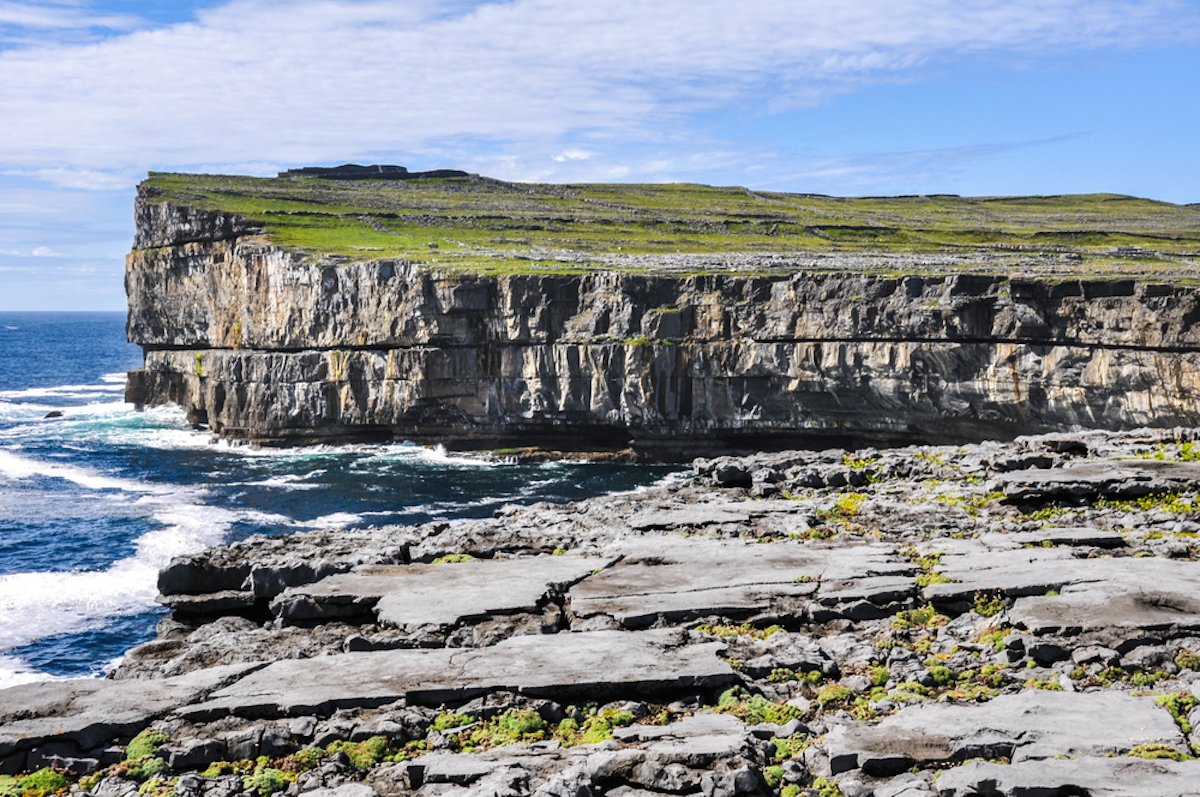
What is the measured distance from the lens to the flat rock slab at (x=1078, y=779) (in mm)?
14531

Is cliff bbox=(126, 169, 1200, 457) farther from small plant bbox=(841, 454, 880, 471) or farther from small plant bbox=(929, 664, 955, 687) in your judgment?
small plant bbox=(929, 664, 955, 687)

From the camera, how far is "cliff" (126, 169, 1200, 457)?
227 ft

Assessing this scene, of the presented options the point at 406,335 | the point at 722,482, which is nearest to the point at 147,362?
the point at 406,335

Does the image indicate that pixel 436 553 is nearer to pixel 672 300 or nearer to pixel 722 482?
pixel 722 482

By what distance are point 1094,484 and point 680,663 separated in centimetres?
1789

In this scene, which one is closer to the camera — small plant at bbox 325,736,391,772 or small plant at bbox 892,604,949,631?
small plant at bbox 325,736,391,772

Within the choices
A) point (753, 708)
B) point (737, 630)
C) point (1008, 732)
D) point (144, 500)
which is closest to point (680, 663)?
point (753, 708)

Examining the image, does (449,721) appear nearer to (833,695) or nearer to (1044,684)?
(833,695)

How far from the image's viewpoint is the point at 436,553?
29672mm

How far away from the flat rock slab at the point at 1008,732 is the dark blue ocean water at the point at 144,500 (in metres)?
30.1

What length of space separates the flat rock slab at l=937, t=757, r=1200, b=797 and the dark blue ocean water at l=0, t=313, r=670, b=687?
105 ft

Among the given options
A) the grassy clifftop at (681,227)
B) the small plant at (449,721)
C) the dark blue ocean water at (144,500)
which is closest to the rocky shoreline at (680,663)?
the small plant at (449,721)

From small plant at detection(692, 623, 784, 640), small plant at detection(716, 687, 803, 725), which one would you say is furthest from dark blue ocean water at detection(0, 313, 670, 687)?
small plant at detection(716, 687, 803, 725)

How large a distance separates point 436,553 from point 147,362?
95.8 m
